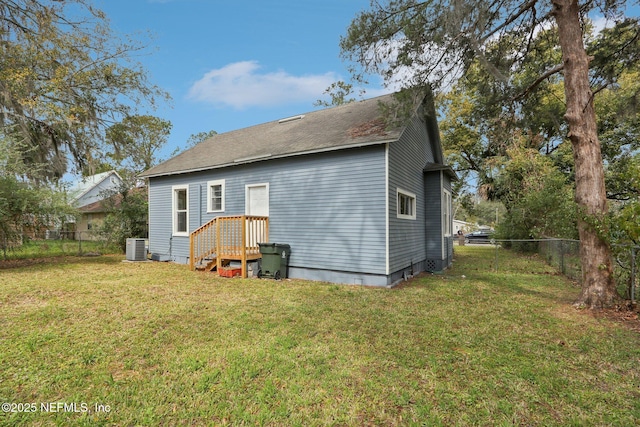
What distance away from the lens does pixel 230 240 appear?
8.95m

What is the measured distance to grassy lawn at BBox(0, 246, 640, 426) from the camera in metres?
2.47

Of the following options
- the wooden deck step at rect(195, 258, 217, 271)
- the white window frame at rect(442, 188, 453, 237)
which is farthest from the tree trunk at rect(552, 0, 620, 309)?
the wooden deck step at rect(195, 258, 217, 271)

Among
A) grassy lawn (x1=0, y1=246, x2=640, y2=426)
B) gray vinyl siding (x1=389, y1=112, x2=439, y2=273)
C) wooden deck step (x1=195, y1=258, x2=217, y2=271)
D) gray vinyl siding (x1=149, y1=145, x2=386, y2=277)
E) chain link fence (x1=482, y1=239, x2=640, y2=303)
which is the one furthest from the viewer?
wooden deck step (x1=195, y1=258, x2=217, y2=271)

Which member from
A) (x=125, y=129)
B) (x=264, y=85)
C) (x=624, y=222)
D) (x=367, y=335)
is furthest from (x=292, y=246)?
(x=264, y=85)

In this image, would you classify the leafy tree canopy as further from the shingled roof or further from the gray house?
the gray house

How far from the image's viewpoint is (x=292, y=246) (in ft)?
27.9

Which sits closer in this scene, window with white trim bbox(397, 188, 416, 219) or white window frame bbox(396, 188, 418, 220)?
white window frame bbox(396, 188, 418, 220)

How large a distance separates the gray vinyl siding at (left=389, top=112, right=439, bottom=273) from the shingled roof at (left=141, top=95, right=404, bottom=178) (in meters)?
0.96

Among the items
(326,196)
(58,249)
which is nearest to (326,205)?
(326,196)

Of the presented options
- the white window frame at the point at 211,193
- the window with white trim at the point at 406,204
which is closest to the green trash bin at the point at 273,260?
the white window frame at the point at 211,193

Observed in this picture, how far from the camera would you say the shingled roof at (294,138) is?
7758mm

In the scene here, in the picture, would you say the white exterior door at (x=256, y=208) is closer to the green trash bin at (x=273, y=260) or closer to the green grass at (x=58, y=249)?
the green trash bin at (x=273, y=260)

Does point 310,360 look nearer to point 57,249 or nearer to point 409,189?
point 409,189

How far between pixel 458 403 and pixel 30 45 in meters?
16.0
